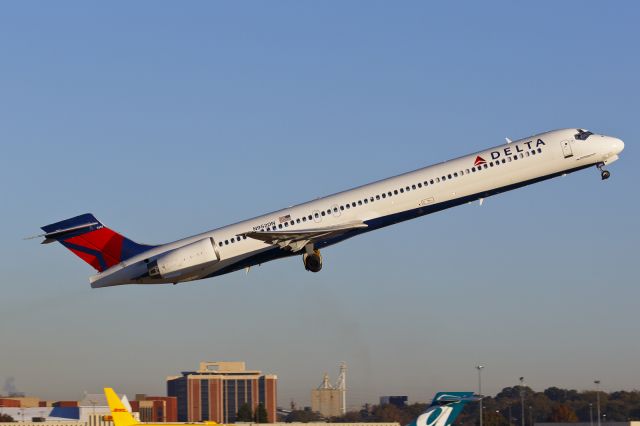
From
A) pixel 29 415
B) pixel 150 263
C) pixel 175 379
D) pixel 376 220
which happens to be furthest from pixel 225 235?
pixel 175 379

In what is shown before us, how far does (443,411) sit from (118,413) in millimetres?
15008

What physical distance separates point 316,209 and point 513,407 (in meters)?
55.3

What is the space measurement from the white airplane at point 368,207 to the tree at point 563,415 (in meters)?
39.1

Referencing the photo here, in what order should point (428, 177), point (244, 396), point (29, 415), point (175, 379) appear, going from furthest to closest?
1. point (175, 379)
2. point (244, 396)
3. point (29, 415)
4. point (428, 177)

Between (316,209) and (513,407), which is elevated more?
(316,209)

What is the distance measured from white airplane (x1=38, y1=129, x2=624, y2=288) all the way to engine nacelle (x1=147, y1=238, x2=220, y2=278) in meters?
0.05

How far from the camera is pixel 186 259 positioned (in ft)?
173

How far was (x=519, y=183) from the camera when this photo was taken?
5172cm

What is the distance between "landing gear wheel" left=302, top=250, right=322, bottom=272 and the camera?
2092 inches

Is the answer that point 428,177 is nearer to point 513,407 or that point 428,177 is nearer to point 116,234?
point 116,234

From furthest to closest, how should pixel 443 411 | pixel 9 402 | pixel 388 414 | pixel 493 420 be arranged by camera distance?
pixel 9 402 → pixel 493 420 → pixel 388 414 → pixel 443 411

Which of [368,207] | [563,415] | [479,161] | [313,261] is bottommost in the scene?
[563,415]

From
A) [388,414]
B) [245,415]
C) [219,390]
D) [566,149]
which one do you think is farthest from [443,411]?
[219,390]

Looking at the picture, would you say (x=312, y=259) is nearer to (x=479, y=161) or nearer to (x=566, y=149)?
(x=479, y=161)
